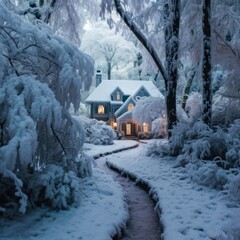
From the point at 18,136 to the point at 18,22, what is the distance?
104 inches

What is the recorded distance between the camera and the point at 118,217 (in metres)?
6.33

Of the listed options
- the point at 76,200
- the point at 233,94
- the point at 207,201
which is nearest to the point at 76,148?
the point at 76,200

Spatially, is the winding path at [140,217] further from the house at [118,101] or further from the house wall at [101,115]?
the house wall at [101,115]

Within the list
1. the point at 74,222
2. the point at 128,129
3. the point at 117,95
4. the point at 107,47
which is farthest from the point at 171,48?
the point at 107,47

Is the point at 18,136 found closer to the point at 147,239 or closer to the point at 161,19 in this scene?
the point at 147,239

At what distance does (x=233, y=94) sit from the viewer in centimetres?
1304

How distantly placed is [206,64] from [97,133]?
12970mm

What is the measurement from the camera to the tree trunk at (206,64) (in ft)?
39.1

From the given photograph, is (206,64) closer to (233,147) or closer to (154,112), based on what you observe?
(233,147)

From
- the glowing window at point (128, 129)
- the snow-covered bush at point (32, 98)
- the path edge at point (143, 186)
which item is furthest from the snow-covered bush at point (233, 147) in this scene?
the glowing window at point (128, 129)

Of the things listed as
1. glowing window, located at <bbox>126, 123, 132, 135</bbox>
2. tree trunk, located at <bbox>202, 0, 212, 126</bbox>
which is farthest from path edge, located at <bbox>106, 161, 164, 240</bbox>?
glowing window, located at <bbox>126, 123, 132, 135</bbox>

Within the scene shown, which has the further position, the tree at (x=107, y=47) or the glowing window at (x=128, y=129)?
the tree at (x=107, y=47)

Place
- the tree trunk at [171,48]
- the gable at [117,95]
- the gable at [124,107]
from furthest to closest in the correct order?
the gable at [117,95], the gable at [124,107], the tree trunk at [171,48]

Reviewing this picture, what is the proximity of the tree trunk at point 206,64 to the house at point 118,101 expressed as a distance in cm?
2119
